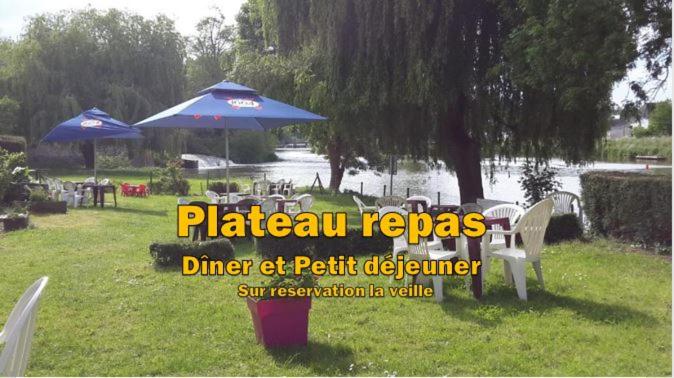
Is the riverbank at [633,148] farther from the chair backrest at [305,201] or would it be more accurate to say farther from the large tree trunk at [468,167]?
the chair backrest at [305,201]

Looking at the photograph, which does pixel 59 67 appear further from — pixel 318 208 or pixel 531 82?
pixel 531 82

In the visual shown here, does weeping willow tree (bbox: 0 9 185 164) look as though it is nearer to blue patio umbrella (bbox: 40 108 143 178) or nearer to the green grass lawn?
blue patio umbrella (bbox: 40 108 143 178)

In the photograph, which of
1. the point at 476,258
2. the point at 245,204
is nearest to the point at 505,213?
the point at 476,258

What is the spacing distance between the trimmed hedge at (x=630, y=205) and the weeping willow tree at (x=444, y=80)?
4.42 ft

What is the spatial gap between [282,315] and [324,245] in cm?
346

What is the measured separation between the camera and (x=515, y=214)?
6.45 meters

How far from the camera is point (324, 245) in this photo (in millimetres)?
7555

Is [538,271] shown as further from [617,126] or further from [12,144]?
[12,144]

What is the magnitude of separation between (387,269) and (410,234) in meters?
1.29

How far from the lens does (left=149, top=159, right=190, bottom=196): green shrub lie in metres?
18.9

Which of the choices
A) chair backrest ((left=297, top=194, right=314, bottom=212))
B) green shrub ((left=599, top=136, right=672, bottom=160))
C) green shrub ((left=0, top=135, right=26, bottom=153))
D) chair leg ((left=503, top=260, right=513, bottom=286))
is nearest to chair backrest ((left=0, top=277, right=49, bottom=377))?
chair leg ((left=503, top=260, right=513, bottom=286))

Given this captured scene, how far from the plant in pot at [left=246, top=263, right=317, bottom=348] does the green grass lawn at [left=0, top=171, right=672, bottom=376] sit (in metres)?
0.11

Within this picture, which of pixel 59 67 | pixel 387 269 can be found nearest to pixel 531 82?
pixel 387 269

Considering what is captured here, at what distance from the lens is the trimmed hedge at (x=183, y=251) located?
6961mm
